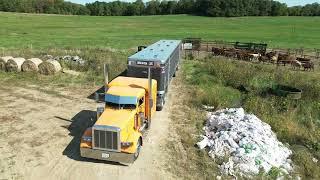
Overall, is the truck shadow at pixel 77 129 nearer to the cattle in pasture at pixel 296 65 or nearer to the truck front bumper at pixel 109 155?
the truck front bumper at pixel 109 155

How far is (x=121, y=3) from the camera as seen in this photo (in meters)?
164

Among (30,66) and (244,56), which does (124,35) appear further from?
(30,66)

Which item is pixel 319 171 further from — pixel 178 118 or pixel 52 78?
pixel 52 78

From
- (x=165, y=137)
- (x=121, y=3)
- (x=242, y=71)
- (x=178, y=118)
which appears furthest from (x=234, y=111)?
(x=121, y=3)

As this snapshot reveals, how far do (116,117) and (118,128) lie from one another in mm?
816

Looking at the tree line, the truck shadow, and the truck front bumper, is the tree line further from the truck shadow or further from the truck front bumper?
the truck front bumper

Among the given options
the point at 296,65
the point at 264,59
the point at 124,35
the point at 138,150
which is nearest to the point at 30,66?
the point at 138,150

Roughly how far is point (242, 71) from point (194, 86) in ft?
15.8

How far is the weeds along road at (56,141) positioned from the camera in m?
14.0

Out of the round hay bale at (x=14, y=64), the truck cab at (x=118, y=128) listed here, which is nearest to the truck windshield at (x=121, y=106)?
the truck cab at (x=118, y=128)

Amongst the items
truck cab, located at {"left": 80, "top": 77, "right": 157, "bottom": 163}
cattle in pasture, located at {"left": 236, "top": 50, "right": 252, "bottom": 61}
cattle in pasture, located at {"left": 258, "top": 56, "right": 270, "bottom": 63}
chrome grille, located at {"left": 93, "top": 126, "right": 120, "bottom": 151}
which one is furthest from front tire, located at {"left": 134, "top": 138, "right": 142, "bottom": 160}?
cattle in pasture, located at {"left": 236, "top": 50, "right": 252, "bottom": 61}

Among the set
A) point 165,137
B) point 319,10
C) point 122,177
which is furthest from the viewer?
point 319,10

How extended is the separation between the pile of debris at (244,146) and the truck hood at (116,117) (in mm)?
3478

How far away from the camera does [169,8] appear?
507 ft
